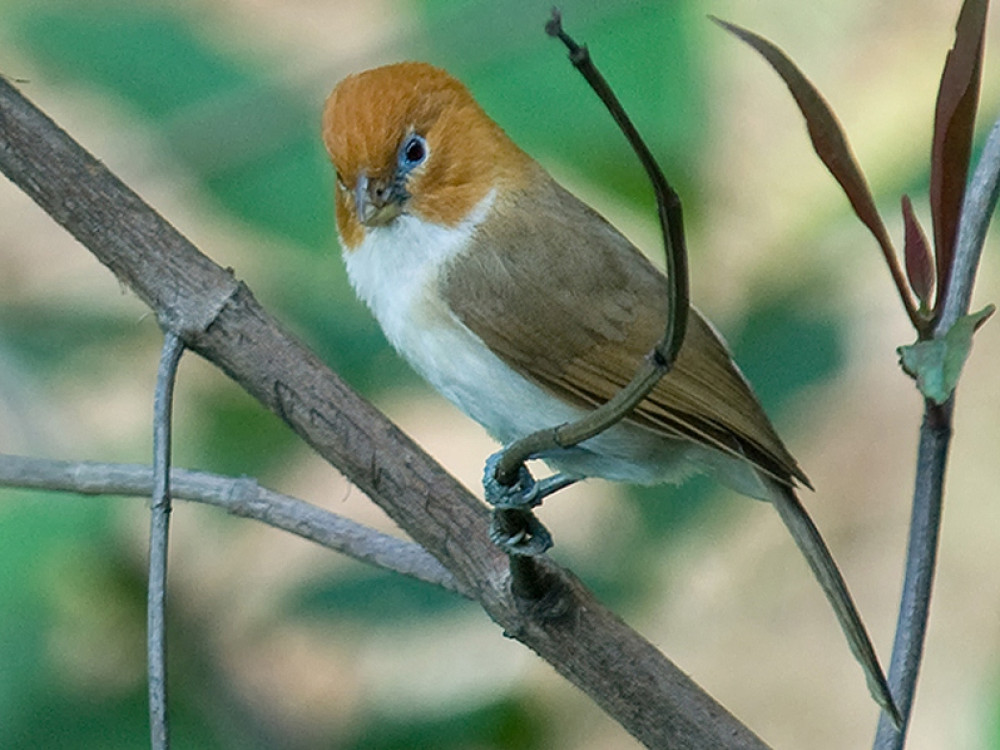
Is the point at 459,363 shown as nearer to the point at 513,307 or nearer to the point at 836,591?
the point at 513,307

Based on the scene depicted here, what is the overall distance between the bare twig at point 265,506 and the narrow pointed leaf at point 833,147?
57 cm

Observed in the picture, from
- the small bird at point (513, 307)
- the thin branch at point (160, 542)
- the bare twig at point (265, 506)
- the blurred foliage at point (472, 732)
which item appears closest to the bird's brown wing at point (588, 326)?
the small bird at point (513, 307)

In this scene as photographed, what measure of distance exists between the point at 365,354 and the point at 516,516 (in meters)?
0.74

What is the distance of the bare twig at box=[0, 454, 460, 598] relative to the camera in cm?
159

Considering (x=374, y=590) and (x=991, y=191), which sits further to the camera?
(x=374, y=590)

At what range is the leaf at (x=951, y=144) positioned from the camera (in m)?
1.21

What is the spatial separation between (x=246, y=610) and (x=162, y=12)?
921 mm

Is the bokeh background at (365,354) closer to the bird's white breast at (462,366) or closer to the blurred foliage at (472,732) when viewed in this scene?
the blurred foliage at (472,732)

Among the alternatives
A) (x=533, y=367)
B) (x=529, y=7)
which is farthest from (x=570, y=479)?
(x=529, y=7)

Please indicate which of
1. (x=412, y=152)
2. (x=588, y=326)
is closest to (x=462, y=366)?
(x=588, y=326)

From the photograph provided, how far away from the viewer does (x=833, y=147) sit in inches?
47.5

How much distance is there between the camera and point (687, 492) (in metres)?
1.95

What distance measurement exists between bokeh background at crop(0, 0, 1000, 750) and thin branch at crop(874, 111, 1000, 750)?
1.61 feet

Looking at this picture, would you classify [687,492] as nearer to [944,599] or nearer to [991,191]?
[991,191]
